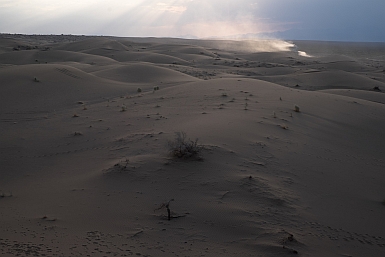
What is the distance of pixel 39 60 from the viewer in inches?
1061

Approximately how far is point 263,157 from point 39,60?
25.5m

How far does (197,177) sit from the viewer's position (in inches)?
199

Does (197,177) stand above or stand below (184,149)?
below

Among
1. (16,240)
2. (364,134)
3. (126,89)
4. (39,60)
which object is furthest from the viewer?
(39,60)

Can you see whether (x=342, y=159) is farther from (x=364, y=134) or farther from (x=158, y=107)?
(x=158, y=107)

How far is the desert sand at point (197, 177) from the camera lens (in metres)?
3.78

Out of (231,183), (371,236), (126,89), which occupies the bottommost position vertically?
(371,236)

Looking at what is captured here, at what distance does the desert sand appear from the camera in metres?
3.78

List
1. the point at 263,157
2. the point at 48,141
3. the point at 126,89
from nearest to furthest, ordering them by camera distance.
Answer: the point at 263,157
the point at 48,141
the point at 126,89

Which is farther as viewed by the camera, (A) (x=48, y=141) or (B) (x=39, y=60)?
(B) (x=39, y=60)

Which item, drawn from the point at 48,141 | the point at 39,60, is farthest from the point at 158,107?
the point at 39,60

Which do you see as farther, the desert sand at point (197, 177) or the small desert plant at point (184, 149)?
the small desert plant at point (184, 149)

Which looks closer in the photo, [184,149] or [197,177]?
[197,177]

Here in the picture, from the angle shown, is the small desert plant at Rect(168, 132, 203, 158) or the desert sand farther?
the small desert plant at Rect(168, 132, 203, 158)
